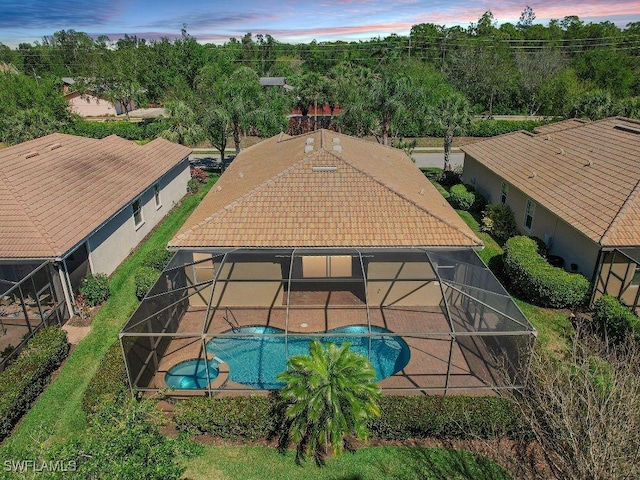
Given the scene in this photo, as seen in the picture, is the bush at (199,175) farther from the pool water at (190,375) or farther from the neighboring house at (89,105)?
the neighboring house at (89,105)

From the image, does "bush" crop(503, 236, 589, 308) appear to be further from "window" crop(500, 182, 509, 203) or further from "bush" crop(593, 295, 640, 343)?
"window" crop(500, 182, 509, 203)

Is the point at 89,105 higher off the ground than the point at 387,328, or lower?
higher

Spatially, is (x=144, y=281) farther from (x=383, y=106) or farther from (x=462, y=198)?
(x=383, y=106)

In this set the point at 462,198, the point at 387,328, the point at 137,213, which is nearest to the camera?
the point at 387,328

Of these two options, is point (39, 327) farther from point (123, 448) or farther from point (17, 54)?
point (17, 54)

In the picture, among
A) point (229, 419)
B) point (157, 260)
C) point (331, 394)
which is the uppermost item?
point (331, 394)

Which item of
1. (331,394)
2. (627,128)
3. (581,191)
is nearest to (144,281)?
(331,394)

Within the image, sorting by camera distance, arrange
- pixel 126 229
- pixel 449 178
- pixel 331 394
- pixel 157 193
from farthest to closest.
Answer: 1. pixel 449 178
2. pixel 157 193
3. pixel 126 229
4. pixel 331 394
